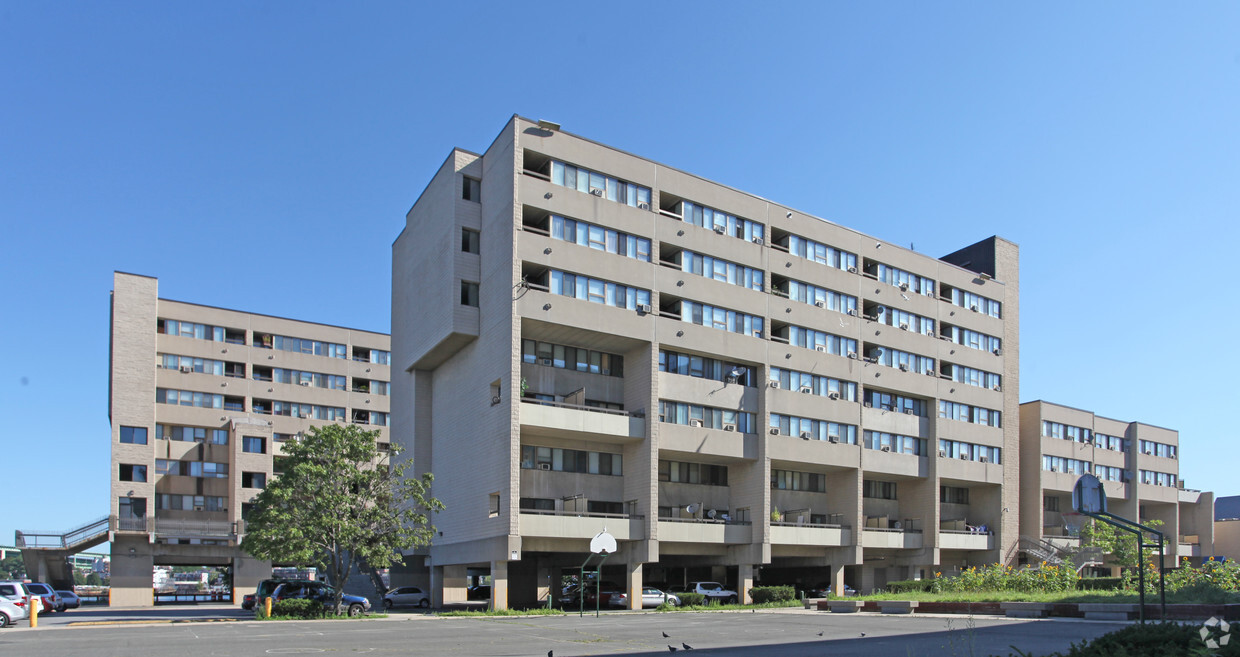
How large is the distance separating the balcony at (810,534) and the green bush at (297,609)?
2831 centimetres

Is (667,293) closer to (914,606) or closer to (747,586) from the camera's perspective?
(747,586)

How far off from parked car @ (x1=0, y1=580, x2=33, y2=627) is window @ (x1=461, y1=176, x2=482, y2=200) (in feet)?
95.0

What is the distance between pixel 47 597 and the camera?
188ft

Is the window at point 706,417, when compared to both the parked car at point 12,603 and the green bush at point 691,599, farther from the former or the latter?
the parked car at point 12,603

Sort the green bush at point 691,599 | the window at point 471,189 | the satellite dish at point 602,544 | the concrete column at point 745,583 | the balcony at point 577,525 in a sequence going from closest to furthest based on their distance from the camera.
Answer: the satellite dish at point 602,544, the balcony at point 577,525, the green bush at point 691,599, the window at point 471,189, the concrete column at point 745,583

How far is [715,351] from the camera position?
185 feet

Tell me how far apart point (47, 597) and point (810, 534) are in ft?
154

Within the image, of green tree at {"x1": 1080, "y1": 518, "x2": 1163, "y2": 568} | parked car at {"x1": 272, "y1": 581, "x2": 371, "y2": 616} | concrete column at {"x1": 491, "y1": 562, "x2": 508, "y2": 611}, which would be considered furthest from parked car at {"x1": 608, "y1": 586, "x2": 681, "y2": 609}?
green tree at {"x1": 1080, "y1": 518, "x2": 1163, "y2": 568}

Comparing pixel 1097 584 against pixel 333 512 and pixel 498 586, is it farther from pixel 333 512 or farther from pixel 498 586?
pixel 333 512

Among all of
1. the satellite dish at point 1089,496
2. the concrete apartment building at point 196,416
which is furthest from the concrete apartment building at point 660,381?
the satellite dish at point 1089,496

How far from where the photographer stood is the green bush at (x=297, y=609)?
4047 cm

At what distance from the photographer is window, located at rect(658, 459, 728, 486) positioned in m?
57.0

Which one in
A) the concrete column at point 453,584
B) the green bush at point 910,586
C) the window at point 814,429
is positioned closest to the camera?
the green bush at point 910,586

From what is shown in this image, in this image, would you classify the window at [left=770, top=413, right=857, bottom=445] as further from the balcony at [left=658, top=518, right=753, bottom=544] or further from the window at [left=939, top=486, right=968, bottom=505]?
the window at [left=939, top=486, right=968, bottom=505]
